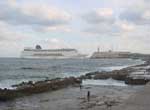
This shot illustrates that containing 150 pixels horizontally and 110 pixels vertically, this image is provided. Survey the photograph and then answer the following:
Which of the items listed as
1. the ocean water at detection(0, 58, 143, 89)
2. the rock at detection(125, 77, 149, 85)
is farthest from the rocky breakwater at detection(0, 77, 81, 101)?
the rock at detection(125, 77, 149, 85)

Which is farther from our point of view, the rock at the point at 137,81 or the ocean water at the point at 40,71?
the ocean water at the point at 40,71

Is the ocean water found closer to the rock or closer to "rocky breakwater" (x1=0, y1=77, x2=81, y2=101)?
"rocky breakwater" (x1=0, y1=77, x2=81, y2=101)

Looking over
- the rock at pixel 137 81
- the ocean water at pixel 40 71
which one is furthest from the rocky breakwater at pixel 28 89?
the rock at pixel 137 81

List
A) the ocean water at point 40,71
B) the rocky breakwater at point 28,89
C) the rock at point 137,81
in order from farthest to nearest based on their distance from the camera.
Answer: the ocean water at point 40,71
the rock at point 137,81
the rocky breakwater at point 28,89

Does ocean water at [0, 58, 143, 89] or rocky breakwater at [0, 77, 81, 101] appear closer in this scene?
rocky breakwater at [0, 77, 81, 101]

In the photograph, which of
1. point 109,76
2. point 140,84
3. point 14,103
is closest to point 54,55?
point 109,76

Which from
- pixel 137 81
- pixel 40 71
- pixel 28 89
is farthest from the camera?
pixel 40 71

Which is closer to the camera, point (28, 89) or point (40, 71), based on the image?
point (28, 89)

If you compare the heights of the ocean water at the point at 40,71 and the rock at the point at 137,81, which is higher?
the rock at the point at 137,81

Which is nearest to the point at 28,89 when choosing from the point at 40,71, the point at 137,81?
the point at 137,81

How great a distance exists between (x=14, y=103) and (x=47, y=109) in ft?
14.4

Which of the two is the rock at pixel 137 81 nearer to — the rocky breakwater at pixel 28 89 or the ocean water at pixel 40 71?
the rocky breakwater at pixel 28 89

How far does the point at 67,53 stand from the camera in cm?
19825

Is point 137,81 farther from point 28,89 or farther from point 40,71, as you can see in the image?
point 40,71
